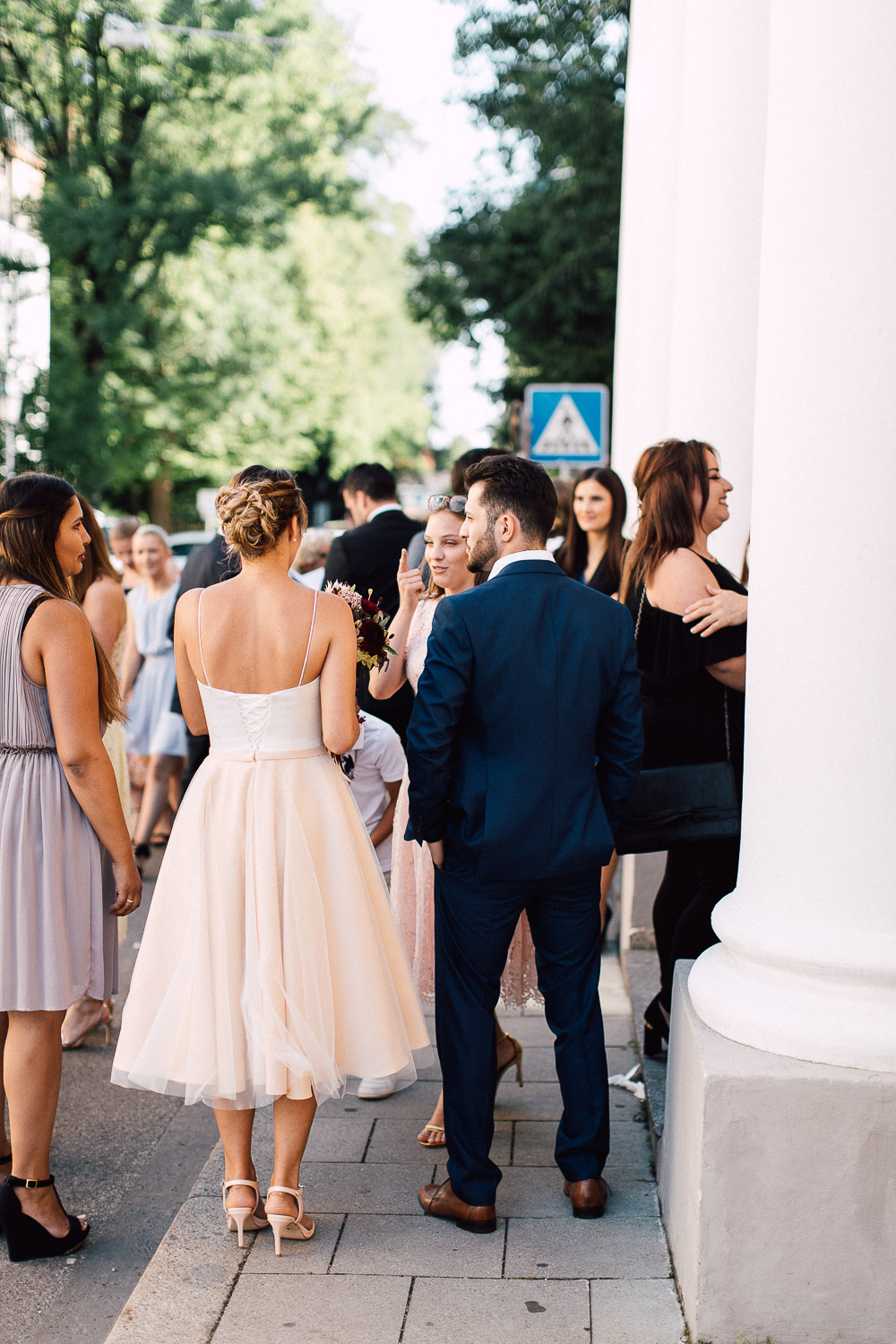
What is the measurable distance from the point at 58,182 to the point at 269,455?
32.3 ft

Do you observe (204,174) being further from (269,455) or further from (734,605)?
(734,605)

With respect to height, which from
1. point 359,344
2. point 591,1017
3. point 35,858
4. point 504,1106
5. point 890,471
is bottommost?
point 504,1106

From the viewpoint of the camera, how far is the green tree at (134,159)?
24.5 metres

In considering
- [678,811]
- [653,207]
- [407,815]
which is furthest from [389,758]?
[653,207]

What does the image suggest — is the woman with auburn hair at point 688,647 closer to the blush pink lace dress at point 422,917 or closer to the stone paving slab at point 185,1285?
the blush pink lace dress at point 422,917

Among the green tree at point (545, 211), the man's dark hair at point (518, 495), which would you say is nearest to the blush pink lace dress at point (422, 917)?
the man's dark hair at point (518, 495)

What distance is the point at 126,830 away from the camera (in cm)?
393

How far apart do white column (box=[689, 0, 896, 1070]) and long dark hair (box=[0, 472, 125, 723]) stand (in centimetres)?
193

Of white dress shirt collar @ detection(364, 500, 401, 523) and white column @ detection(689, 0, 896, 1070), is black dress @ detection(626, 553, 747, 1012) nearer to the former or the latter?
white column @ detection(689, 0, 896, 1070)

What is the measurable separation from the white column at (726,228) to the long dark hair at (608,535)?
23.1 inches

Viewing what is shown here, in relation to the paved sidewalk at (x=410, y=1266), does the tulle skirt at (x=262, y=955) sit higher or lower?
higher

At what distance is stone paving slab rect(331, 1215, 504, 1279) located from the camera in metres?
3.44

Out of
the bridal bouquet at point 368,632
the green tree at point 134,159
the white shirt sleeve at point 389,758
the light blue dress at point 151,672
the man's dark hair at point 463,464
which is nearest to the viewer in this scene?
the bridal bouquet at point 368,632

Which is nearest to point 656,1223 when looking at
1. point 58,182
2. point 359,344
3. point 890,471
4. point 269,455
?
point 890,471
